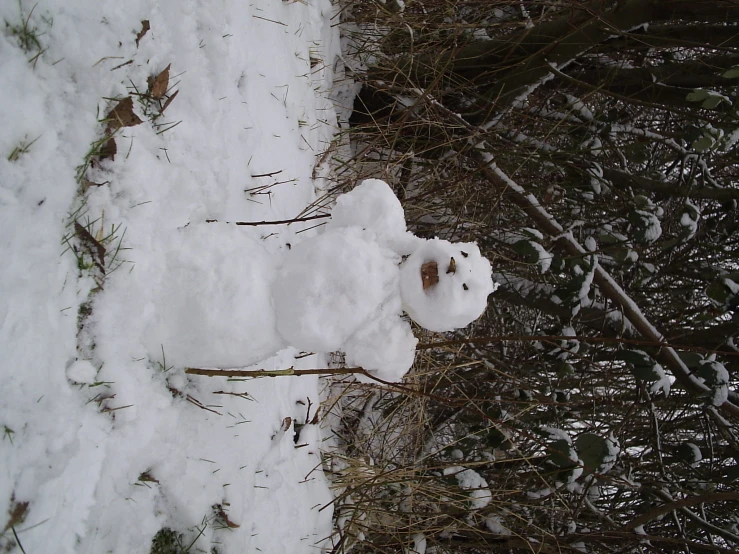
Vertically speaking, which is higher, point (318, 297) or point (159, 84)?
point (159, 84)

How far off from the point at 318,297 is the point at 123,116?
27.7 inches

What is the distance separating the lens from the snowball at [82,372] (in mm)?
1068

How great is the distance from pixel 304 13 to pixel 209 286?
6.51ft

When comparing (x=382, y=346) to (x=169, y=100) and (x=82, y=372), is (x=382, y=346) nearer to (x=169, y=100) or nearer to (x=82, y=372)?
(x=82, y=372)

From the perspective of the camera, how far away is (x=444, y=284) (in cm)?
117

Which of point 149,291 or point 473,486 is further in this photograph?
point 473,486

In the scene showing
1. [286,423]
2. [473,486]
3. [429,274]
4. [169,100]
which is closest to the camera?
[429,274]

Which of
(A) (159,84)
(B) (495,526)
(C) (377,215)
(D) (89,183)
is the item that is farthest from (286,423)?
(B) (495,526)

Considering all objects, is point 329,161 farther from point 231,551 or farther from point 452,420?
point 452,420

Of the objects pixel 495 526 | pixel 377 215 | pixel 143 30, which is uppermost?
pixel 143 30

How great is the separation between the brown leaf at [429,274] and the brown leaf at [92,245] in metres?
0.79

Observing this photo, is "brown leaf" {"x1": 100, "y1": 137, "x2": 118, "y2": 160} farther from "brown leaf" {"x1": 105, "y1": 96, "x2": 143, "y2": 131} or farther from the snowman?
the snowman

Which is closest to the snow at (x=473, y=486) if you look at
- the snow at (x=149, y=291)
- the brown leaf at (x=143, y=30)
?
the snow at (x=149, y=291)

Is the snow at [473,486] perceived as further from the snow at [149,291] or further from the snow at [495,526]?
the snow at [149,291]
